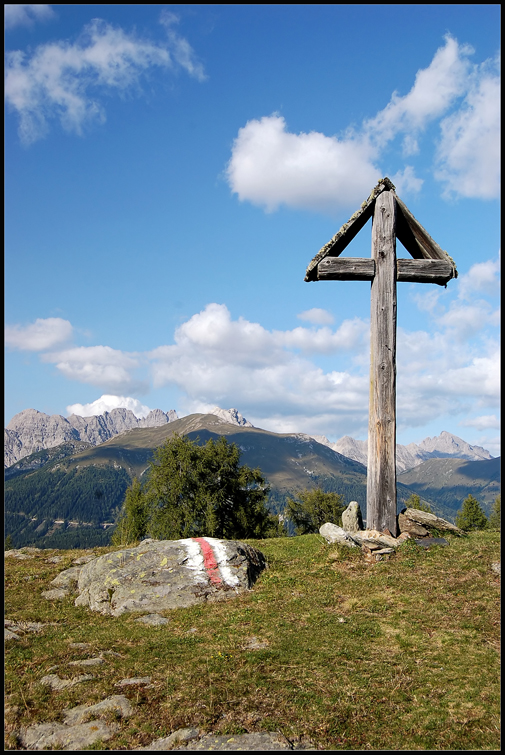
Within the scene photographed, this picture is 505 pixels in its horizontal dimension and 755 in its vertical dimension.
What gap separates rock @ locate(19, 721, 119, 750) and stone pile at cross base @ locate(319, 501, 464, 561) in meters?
10.5

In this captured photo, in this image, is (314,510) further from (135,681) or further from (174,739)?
(174,739)

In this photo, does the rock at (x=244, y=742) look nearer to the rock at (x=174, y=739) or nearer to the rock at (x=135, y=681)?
the rock at (x=174, y=739)

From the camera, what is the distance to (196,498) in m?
50.9

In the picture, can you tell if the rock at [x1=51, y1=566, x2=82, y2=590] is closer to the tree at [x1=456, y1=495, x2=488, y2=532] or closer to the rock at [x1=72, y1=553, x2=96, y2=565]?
the rock at [x1=72, y1=553, x2=96, y2=565]

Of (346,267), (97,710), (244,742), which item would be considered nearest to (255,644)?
(97,710)

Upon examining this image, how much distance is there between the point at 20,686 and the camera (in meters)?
8.55

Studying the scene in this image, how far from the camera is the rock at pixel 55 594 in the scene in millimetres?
15539

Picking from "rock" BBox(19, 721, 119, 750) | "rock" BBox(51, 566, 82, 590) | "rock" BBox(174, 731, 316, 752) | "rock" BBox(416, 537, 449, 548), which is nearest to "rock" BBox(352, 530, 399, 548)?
"rock" BBox(416, 537, 449, 548)

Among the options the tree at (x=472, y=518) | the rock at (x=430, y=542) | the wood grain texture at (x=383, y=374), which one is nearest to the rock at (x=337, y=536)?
the wood grain texture at (x=383, y=374)

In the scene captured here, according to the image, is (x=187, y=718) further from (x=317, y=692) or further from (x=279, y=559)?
(x=279, y=559)

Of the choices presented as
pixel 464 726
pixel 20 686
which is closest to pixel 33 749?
pixel 20 686

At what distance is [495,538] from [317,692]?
11857mm

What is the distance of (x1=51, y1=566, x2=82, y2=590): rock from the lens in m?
16.6

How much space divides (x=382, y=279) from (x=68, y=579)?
50.2ft
